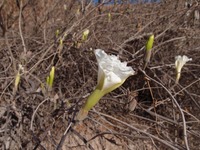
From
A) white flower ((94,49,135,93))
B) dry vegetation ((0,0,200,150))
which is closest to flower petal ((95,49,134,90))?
white flower ((94,49,135,93))

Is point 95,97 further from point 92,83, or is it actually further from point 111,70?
point 92,83

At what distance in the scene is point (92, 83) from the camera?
1472 millimetres

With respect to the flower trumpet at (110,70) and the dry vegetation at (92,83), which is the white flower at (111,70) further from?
the dry vegetation at (92,83)

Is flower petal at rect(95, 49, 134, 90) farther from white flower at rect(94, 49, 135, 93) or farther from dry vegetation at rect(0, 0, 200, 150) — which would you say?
dry vegetation at rect(0, 0, 200, 150)

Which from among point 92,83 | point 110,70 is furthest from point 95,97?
point 92,83

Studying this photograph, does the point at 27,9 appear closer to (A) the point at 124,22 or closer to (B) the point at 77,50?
(A) the point at 124,22

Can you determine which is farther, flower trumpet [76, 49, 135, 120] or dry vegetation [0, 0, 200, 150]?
dry vegetation [0, 0, 200, 150]

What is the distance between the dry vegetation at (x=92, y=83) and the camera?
1.00 meters

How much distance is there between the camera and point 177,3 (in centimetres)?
207

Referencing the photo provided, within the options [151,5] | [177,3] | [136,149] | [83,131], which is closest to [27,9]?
[151,5]

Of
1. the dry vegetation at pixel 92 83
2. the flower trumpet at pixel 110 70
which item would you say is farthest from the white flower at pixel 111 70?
the dry vegetation at pixel 92 83

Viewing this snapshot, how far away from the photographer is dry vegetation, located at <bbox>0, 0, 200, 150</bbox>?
1.00 m

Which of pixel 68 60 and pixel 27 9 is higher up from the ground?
pixel 27 9

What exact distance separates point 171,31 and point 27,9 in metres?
1.18
